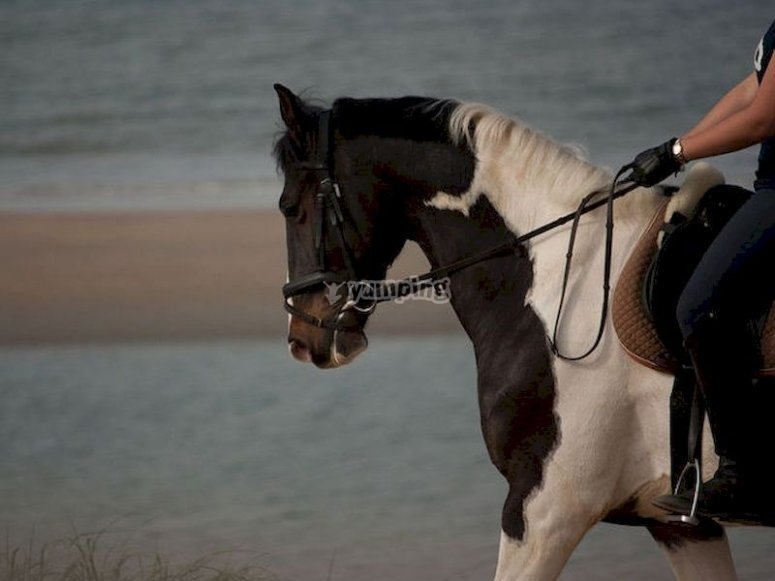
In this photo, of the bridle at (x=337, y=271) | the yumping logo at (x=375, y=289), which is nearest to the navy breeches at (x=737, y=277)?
the bridle at (x=337, y=271)

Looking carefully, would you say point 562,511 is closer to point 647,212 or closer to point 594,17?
point 647,212

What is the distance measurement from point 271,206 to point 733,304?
11083mm

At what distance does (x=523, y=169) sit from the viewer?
4.37m

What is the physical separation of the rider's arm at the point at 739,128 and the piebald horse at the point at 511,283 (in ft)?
0.97

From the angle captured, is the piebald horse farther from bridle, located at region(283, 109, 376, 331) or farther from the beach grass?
the beach grass

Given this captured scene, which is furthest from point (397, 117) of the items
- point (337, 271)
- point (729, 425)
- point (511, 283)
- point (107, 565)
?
point (107, 565)

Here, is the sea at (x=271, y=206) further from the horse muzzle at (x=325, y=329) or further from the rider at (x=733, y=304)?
the rider at (x=733, y=304)

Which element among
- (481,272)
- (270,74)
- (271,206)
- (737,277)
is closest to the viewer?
(737,277)

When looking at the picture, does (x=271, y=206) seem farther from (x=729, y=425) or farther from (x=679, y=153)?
(x=729, y=425)

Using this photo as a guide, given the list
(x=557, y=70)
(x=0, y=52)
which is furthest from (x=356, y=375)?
(x=0, y=52)

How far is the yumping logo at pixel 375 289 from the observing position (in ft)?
14.8

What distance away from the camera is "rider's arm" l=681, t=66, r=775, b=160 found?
12.9 ft

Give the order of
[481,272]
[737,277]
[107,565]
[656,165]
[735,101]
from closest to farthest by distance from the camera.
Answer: [737,277]
[656,165]
[735,101]
[481,272]
[107,565]

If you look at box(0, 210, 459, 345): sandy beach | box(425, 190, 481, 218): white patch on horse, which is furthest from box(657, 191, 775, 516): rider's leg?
box(0, 210, 459, 345): sandy beach
